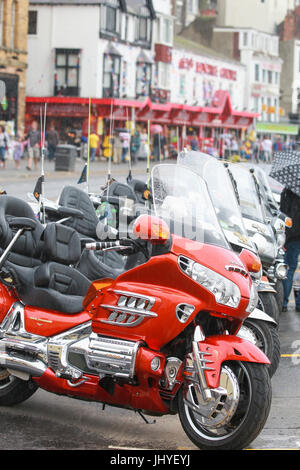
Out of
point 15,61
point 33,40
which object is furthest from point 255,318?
point 33,40

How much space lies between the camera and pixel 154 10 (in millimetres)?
59219

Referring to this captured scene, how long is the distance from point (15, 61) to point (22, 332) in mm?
42217

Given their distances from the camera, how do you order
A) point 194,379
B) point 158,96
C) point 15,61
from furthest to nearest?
1. point 158,96
2. point 15,61
3. point 194,379

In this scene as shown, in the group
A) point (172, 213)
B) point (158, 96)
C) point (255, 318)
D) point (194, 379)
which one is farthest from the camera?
point (158, 96)

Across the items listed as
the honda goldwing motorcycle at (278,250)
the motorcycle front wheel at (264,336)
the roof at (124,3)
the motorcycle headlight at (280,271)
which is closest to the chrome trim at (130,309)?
the motorcycle front wheel at (264,336)

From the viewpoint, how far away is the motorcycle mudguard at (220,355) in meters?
5.43

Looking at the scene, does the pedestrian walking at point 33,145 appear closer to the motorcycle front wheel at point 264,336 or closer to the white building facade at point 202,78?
the motorcycle front wheel at point 264,336

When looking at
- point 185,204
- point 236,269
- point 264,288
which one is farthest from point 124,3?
point 236,269

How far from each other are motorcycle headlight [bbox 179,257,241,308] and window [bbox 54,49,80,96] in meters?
47.2

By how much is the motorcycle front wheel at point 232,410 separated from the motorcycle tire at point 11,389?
1.39m

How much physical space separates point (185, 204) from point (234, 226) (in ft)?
7.20

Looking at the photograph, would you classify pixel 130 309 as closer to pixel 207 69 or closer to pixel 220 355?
pixel 220 355

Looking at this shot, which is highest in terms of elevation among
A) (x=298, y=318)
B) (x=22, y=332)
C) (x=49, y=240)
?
(x=49, y=240)
